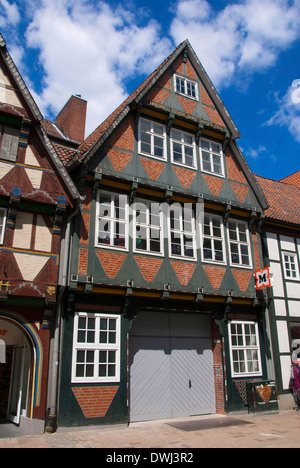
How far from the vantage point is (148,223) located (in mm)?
12406

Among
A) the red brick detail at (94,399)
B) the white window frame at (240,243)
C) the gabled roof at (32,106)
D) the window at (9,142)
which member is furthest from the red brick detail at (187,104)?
the red brick detail at (94,399)

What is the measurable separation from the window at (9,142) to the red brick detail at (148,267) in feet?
15.0

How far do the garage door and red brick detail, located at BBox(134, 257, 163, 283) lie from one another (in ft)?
4.35

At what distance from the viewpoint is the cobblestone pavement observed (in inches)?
328

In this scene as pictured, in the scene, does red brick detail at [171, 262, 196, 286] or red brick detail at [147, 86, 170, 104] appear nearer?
red brick detail at [171, 262, 196, 286]

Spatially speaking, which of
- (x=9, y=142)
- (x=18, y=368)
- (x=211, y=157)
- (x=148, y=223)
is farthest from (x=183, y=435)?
(x=211, y=157)

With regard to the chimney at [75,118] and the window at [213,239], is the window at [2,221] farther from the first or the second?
the chimney at [75,118]

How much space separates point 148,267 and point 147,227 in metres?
1.31

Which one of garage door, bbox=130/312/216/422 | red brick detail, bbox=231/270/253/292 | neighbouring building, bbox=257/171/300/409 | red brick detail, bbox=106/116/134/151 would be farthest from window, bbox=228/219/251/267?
red brick detail, bbox=106/116/134/151

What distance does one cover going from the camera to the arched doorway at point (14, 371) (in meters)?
10.1

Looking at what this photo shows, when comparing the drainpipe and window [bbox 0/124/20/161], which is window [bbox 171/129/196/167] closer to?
the drainpipe

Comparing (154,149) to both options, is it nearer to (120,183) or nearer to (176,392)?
(120,183)
